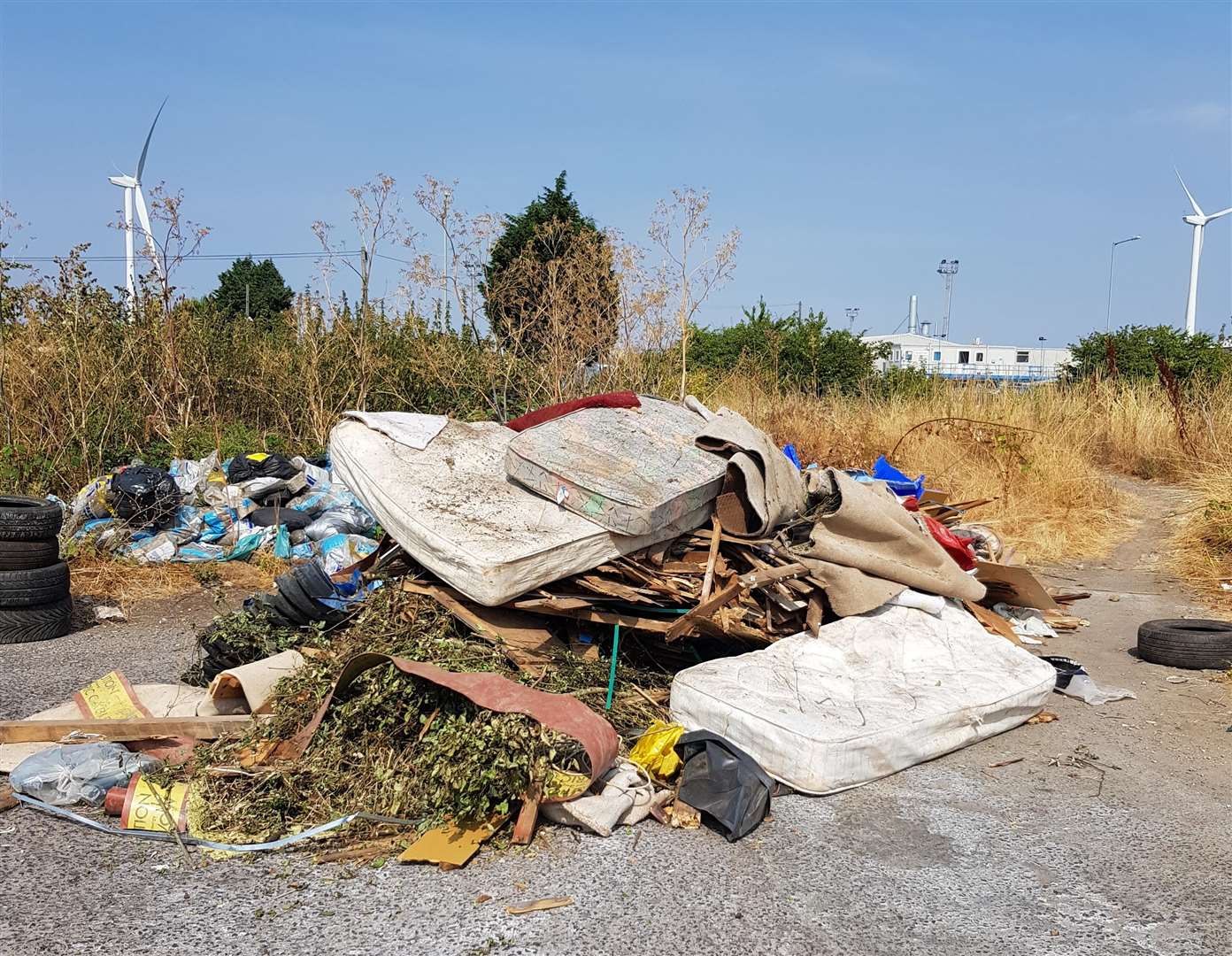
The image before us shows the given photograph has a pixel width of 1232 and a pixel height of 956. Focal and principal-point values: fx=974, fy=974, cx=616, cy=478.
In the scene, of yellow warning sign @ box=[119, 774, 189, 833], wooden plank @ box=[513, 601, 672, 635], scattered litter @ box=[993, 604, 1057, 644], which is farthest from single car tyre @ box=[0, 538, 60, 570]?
scattered litter @ box=[993, 604, 1057, 644]

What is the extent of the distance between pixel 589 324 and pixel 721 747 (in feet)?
28.0

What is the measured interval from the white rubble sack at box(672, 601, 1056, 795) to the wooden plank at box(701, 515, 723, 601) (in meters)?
0.41

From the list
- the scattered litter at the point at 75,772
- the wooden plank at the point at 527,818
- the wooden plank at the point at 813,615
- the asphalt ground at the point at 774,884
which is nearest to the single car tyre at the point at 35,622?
the scattered litter at the point at 75,772

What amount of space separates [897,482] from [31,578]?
20.7 feet

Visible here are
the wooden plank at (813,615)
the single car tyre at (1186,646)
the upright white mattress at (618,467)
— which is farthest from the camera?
the single car tyre at (1186,646)

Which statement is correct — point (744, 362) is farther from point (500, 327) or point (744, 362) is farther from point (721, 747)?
point (721, 747)

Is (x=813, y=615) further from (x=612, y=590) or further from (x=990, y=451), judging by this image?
(x=990, y=451)

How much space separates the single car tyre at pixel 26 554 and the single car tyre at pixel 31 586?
0.04m

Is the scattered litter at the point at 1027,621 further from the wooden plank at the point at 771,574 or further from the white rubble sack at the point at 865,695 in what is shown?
the wooden plank at the point at 771,574

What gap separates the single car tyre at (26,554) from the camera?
6.44 meters

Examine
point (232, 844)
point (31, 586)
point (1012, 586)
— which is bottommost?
point (232, 844)

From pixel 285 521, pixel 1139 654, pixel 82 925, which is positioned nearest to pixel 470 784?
pixel 82 925

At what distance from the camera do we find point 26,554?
6496mm

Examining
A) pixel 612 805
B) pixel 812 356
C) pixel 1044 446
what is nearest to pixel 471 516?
pixel 612 805
